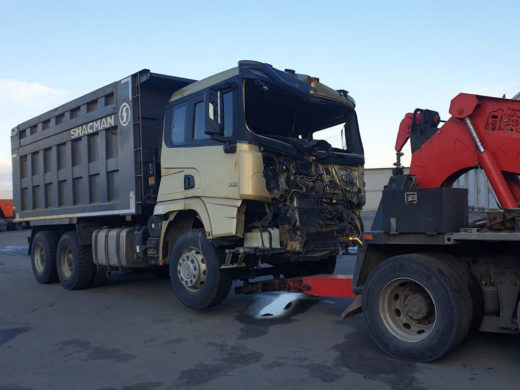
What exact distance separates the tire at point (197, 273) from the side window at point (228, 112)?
140 cm

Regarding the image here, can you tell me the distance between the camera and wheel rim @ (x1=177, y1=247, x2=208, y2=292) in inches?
258

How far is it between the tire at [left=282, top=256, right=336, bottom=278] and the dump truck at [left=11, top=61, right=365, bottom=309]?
18 mm

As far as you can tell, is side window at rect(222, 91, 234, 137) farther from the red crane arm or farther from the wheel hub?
the wheel hub

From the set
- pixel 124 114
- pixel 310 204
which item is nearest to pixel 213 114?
pixel 310 204

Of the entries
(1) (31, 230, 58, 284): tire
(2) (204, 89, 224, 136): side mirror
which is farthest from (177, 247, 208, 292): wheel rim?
(1) (31, 230, 58, 284): tire

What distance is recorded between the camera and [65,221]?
380 inches

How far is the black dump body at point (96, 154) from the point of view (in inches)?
309

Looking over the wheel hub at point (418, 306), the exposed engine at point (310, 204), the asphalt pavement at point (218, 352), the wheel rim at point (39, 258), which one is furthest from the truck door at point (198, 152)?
the wheel rim at point (39, 258)

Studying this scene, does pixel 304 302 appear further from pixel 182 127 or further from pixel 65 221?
pixel 65 221

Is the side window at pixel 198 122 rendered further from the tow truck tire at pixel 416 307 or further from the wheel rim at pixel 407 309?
the wheel rim at pixel 407 309

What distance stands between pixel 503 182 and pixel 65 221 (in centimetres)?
790

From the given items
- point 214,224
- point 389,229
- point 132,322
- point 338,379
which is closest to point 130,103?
point 214,224

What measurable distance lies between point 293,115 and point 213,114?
1.54 meters

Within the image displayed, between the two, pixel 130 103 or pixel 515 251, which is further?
pixel 130 103
